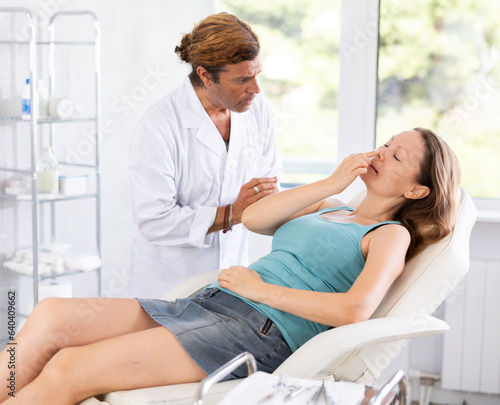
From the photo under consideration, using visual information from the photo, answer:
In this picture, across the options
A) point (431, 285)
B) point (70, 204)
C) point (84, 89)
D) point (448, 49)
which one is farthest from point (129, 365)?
point (448, 49)

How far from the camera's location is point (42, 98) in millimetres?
2400

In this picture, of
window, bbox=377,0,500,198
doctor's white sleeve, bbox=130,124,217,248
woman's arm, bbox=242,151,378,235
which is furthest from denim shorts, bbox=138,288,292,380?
window, bbox=377,0,500,198

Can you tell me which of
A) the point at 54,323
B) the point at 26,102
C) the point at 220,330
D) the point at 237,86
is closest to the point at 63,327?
the point at 54,323

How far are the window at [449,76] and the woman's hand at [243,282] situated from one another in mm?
1470

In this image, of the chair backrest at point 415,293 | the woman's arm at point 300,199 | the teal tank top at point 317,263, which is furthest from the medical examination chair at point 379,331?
the woman's arm at point 300,199

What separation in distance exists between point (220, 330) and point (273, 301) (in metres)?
0.14

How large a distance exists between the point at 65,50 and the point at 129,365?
1.66 meters

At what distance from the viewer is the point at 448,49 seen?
8.98 ft

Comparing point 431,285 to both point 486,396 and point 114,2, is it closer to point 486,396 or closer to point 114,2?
point 486,396

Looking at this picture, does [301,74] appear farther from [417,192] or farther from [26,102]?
[417,192]

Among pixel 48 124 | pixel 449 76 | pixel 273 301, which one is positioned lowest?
pixel 273 301

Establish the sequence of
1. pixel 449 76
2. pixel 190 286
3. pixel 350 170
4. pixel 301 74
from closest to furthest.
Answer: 1. pixel 350 170
2. pixel 190 286
3. pixel 449 76
4. pixel 301 74

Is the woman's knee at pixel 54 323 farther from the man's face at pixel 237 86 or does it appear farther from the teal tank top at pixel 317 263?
the man's face at pixel 237 86

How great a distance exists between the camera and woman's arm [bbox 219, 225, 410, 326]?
1.46 meters
